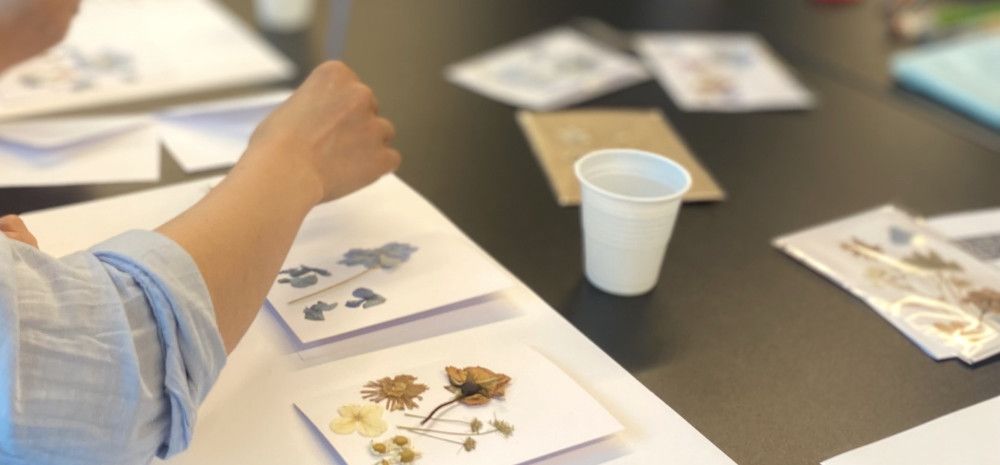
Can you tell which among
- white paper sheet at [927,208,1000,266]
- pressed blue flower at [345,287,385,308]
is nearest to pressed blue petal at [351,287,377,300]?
pressed blue flower at [345,287,385,308]

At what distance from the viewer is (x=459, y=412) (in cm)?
73

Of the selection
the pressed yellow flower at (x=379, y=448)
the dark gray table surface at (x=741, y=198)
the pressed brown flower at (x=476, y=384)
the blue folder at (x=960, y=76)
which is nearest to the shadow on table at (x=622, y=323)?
the dark gray table surface at (x=741, y=198)

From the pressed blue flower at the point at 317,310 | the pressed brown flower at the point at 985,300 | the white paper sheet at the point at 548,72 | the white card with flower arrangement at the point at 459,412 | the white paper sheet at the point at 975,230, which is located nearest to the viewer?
the white card with flower arrangement at the point at 459,412

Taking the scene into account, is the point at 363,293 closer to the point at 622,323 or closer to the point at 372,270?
the point at 372,270

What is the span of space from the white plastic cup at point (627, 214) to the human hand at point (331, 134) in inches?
7.3

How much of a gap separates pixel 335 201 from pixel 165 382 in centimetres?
37

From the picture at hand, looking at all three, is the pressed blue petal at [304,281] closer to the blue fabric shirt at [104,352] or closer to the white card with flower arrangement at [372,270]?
the white card with flower arrangement at [372,270]

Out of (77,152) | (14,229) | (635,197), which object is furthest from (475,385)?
(77,152)

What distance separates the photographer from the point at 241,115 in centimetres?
114

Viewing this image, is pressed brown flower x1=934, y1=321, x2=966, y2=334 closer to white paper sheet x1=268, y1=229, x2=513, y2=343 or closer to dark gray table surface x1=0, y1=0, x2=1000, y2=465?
dark gray table surface x1=0, y1=0, x2=1000, y2=465

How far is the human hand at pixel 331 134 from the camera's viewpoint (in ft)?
2.74

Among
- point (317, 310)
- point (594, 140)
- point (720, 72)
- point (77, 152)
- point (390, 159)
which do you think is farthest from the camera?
point (720, 72)

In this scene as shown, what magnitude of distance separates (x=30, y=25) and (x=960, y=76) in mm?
1191

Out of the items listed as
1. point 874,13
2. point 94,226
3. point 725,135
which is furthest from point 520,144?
point 874,13
